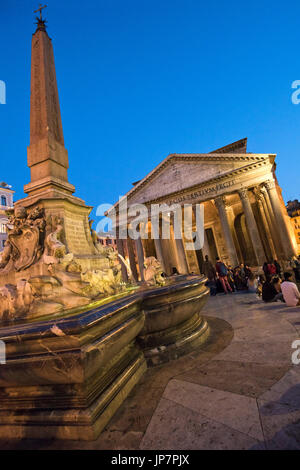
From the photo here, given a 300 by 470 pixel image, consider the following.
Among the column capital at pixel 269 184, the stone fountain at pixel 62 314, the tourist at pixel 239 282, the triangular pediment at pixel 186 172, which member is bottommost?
the tourist at pixel 239 282

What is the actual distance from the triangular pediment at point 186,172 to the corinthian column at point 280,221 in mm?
2702

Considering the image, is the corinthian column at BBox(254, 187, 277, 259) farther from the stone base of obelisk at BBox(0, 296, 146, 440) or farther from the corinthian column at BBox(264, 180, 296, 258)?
the stone base of obelisk at BBox(0, 296, 146, 440)

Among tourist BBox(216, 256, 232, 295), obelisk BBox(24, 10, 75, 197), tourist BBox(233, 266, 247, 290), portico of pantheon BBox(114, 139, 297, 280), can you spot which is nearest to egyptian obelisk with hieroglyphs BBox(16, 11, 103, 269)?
obelisk BBox(24, 10, 75, 197)

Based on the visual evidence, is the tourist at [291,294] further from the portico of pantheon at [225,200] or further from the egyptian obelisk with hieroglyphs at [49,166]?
the portico of pantheon at [225,200]

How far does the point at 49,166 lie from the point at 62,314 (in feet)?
11.5

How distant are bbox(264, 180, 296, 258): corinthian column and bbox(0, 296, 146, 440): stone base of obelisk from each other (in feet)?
71.5

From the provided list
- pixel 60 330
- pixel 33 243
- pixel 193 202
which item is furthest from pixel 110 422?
pixel 193 202

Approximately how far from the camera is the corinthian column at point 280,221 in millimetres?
19609

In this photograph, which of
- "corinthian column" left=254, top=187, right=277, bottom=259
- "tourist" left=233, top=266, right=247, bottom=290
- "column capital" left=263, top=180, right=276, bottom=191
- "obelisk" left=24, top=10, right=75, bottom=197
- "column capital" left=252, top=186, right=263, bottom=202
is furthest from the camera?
"corinthian column" left=254, top=187, right=277, bottom=259

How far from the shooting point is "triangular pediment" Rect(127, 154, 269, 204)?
2128 cm

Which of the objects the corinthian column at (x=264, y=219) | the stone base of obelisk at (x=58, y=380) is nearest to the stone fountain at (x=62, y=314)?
the stone base of obelisk at (x=58, y=380)
